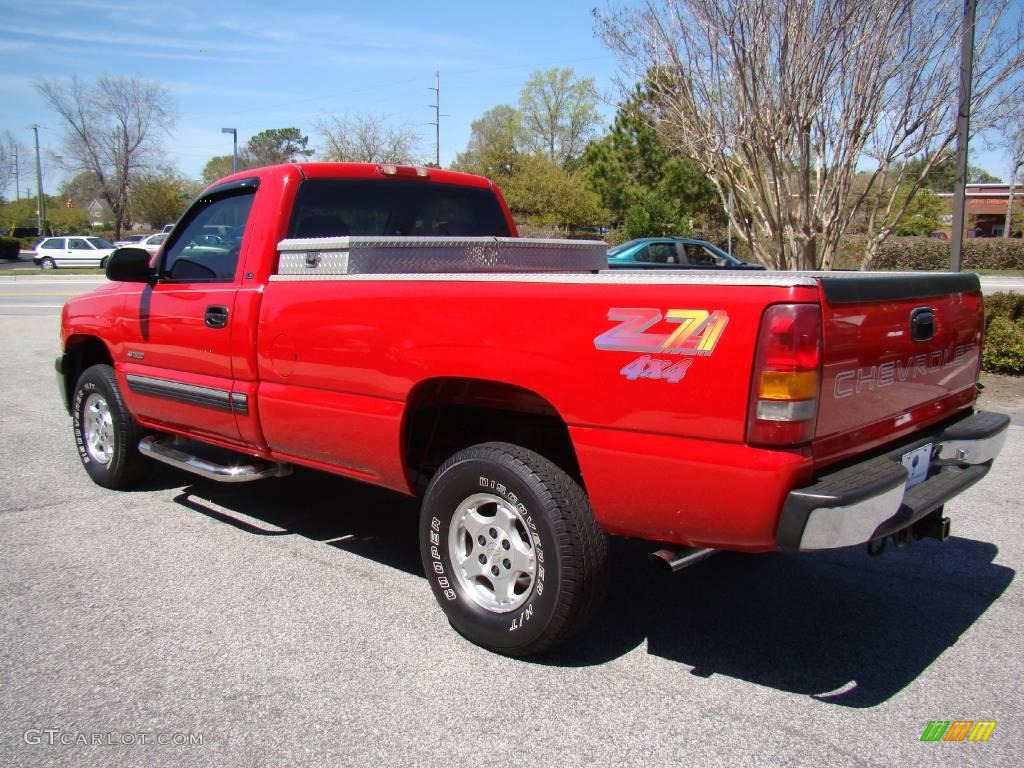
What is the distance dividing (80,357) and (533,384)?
14.0 feet

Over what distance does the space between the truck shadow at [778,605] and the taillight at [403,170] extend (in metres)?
2.08

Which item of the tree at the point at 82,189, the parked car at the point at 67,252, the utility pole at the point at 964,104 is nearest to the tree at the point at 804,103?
the utility pole at the point at 964,104

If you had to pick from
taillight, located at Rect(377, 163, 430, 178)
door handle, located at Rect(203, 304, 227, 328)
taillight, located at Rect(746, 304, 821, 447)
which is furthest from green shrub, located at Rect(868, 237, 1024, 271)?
taillight, located at Rect(746, 304, 821, 447)

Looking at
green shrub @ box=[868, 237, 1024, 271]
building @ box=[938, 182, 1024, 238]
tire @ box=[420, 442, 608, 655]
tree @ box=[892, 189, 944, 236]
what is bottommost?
tire @ box=[420, 442, 608, 655]

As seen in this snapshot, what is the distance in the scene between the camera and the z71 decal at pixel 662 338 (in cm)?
273

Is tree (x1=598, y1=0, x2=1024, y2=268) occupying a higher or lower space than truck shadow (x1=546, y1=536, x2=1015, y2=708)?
higher

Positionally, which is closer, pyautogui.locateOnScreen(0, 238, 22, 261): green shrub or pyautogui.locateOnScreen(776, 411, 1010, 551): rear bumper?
pyautogui.locateOnScreen(776, 411, 1010, 551): rear bumper

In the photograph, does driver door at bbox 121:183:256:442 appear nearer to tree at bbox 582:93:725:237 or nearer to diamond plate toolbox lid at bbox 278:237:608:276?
diamond plate toolbox lid at bbox 278:237:608:276

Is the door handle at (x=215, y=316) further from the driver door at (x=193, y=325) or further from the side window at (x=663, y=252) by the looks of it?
the side window at (x=663, y=252)

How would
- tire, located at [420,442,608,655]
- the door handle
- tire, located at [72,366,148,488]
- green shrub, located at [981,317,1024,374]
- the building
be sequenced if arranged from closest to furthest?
tire, located at [420,442,608,655], the door handle, tire, located at [72,366,148,488], green shrub, located at [981,317,1024,374], the building

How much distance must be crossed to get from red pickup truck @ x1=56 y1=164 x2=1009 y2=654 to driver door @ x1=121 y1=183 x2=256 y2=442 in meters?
0.02

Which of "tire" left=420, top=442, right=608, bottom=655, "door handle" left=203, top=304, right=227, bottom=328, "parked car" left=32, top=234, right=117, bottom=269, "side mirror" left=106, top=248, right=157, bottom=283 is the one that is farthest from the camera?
"parked car" left=32, top=234, right=117, bottom=269

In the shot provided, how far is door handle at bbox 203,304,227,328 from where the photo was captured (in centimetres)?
438

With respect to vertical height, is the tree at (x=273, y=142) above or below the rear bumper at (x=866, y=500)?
above
